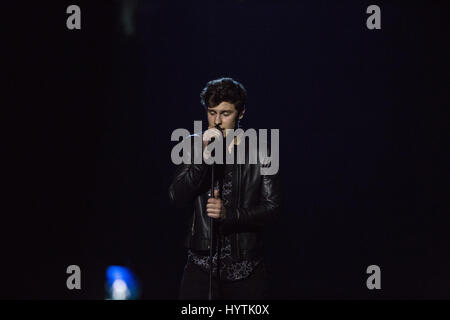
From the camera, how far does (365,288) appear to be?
11.1 feet

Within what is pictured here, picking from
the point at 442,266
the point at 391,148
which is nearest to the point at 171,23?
the point at 391,148

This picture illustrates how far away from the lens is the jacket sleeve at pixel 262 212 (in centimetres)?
191

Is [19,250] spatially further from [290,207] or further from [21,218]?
[290,207]

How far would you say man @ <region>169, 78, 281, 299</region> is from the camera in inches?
75.4

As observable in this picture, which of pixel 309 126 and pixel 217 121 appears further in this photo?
pixel 309 126

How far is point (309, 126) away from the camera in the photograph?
3.36 meters

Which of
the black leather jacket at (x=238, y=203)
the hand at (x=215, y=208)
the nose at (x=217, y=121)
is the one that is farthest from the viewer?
the nose at (x=217, y=121)

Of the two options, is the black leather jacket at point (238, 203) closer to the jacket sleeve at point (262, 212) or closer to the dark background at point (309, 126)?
the jacket sleeve at point (262, 212)

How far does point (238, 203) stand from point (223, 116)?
42cm

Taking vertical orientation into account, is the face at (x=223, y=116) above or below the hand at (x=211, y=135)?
above

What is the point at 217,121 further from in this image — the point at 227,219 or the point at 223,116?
the point at 227,219

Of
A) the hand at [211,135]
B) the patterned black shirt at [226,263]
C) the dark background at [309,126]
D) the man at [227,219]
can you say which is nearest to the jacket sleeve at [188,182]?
the man at [227,219]
